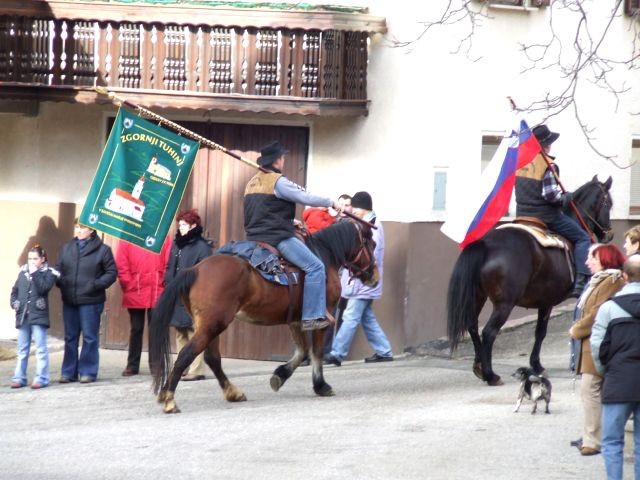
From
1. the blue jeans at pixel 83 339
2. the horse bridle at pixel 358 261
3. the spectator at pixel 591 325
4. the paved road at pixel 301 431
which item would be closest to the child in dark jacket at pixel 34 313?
the paved road at pixel 301 431

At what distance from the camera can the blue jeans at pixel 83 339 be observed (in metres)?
13.8

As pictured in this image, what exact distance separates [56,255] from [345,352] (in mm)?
4071

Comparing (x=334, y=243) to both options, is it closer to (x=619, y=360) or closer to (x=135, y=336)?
(x=135, y=336)

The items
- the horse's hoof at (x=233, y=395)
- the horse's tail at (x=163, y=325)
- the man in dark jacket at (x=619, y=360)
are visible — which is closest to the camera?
the man in dark jacket at (x=619, y=360)

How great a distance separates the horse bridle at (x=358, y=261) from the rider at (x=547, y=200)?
1970 mm

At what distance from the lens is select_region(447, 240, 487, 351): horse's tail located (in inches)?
515

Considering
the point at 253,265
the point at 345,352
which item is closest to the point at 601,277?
the point at 253,265

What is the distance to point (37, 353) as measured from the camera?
44.3 ft

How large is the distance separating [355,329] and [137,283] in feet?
9.19

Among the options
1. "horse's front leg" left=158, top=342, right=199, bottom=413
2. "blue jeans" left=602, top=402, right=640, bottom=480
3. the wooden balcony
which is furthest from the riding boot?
"blue jeans" left=602, top=402, right=640, bottom=480

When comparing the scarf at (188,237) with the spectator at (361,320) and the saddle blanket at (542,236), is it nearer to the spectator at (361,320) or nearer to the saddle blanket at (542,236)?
the spectator at (361,320)

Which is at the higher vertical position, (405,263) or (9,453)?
(405,263)

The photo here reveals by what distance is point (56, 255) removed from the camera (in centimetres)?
1656

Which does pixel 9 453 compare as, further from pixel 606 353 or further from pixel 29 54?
pixel 29 54
